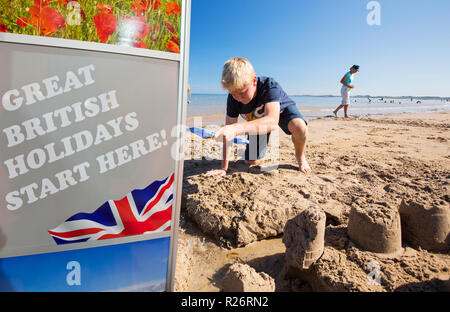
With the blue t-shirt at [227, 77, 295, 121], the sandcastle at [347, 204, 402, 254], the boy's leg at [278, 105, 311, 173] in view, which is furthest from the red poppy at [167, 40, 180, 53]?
the boy's leg at [278, 105, 311, 173]

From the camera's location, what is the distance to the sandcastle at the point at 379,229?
4.26 feet

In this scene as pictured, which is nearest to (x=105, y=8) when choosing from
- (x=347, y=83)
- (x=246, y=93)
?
(x=246, y=93)

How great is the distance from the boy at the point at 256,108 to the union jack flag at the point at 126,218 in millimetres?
634

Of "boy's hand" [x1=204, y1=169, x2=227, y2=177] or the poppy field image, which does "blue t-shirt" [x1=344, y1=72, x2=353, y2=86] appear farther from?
the poppy field image

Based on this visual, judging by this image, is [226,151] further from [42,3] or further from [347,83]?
[347,83]

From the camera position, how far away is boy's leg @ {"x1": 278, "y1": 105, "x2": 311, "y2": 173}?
2656 millimetres

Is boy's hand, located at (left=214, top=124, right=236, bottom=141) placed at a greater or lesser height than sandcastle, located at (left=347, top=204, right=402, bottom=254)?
greater

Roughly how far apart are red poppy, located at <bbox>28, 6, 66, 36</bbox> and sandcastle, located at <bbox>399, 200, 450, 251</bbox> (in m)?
1.88

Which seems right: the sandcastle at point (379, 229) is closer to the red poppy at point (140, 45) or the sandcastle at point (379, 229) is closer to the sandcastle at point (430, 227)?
the sandcastle at point (430, 227)

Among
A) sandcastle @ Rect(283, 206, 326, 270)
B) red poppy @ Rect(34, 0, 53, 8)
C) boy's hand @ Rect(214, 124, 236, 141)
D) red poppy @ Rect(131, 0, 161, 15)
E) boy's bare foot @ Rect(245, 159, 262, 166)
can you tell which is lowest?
sandcastle @ Rect(283, 206, 326, 270)

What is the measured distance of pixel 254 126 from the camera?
1.62 metres

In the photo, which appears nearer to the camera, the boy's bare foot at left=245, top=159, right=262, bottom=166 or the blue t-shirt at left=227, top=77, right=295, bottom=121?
the blue t-shirt at left=227, top=77, right=295, bottom=121
